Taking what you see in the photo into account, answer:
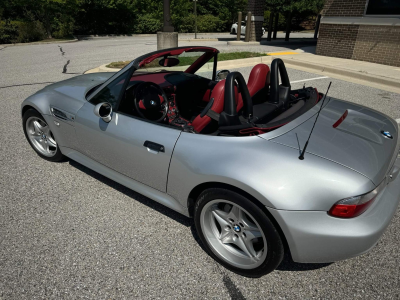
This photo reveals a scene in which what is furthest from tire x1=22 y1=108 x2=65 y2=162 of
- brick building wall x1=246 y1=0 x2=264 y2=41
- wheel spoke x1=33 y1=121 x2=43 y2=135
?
brick building wall x1=246 y1=0 x2=264 y2=41

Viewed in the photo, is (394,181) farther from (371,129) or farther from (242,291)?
(242,291)

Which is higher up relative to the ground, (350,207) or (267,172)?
(267,172)

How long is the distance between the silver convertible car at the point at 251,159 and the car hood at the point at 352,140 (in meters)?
0.01

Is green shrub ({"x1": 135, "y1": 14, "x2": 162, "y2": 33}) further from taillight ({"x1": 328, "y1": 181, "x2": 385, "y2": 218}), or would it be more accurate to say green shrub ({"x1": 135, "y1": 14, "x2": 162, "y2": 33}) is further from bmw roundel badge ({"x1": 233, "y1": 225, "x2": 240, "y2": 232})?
taillight ({"x1": 328, "y1": 181, "x2": 385, "y2": 218})

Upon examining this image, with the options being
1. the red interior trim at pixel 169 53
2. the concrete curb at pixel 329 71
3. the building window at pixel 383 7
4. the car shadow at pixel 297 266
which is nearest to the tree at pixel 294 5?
the building window at pixel 383 7

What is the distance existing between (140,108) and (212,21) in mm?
30161

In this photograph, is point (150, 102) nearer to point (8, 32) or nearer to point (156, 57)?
point (156, 57)

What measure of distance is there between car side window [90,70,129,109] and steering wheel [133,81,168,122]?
0.16 metres

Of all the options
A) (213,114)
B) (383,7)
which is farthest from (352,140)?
(383,7)

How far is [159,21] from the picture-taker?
26672mm

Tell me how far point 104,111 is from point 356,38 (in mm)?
10492

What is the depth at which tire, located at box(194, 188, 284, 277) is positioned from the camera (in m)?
2.01

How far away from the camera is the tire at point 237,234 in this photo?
6.60 feet

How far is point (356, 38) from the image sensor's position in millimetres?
10414
